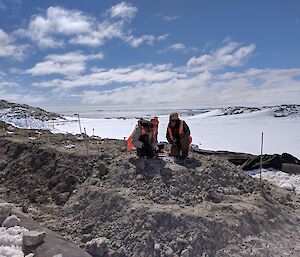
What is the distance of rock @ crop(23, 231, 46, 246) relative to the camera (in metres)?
6.02

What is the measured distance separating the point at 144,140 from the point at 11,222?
307cm

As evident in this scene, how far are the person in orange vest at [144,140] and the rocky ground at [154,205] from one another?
26 cm

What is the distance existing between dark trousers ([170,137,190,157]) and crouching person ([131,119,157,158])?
1.62 ft

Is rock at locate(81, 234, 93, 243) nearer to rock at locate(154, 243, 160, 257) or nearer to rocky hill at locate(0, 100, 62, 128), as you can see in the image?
rock at locate(154, 243, 160, 257)

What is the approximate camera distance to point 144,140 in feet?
27.1

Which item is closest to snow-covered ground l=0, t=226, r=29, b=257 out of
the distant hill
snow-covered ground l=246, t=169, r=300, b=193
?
snow-covered ground l=246, t=169, r=300, b=193

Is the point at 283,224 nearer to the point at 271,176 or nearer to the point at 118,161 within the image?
the point at 118,161

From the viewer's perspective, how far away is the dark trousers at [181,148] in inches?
335

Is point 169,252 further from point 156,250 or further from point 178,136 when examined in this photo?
point 178,136

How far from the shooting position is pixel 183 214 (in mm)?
6633

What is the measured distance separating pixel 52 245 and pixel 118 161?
274 centimetres

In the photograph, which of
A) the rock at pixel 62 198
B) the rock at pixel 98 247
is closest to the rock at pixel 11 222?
the rock at pixel 98 247

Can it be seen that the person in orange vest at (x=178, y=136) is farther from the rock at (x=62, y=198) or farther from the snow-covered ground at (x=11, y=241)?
the snow-covered ground at (x=11, y=241)

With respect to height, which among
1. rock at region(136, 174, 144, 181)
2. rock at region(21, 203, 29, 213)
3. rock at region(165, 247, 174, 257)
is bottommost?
rock at region(165, 247, 174, 257)
